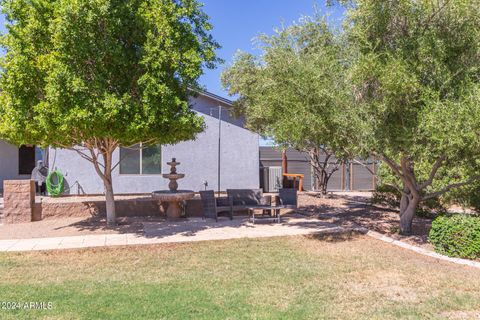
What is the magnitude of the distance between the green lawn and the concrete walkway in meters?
0.49

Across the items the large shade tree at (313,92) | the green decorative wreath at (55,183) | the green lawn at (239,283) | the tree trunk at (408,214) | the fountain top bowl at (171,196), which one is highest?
the large shade tree at (313,92)

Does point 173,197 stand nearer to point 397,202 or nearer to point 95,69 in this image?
point 95,69

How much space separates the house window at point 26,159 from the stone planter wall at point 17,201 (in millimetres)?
6776

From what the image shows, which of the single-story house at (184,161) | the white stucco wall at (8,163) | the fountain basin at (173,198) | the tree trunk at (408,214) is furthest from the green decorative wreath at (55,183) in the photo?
the tree trunk at (408,214)

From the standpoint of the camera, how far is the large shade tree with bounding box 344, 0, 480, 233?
6113 mm

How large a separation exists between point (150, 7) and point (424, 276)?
7416 millimetres

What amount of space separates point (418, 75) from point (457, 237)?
306cm

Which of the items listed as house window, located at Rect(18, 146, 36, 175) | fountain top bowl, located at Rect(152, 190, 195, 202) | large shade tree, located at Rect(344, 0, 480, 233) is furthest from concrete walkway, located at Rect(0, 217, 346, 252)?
house window, located at Rect(18, 146, 36, 175)

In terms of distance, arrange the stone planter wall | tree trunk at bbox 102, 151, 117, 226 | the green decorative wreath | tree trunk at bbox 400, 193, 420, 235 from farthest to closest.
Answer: the green decorative wreath
the stone planter wall
tree trunk at bbox 102, 151, 117, 226
tree trunk at bbox 400, 193, 420, 235

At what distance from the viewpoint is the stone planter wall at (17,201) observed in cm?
977

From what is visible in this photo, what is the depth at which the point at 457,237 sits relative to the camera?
6801 millimetres

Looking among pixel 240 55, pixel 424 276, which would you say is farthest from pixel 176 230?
pixel 240 55

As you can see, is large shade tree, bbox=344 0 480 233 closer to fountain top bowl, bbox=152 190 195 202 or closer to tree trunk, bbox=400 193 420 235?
tree trunk, bbox=400 193 420 235

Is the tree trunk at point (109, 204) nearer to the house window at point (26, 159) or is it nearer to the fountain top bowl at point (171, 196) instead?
the fountain top bowl at point (171, 196)
